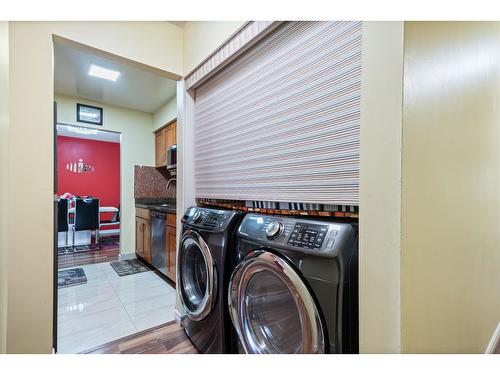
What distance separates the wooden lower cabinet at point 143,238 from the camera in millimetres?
3117

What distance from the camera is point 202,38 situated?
62.9 inches

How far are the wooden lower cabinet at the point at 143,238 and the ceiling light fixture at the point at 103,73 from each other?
1.85 m

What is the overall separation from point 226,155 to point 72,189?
6016mm

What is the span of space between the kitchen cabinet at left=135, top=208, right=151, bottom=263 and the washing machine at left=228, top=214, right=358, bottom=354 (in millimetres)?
2336

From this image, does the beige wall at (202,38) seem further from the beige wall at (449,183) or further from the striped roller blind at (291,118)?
the beige wall at (449,183)

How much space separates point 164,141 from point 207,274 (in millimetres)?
2803

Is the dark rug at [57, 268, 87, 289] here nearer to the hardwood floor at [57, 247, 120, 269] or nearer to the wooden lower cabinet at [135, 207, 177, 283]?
the hardwood floor at [57, 247, 120, 269]

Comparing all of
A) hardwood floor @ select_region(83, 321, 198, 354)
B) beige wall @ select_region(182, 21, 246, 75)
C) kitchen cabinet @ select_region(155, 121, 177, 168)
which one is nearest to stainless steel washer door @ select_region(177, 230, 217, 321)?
hardwood floor @ select_region(83, 321, 198, 354)

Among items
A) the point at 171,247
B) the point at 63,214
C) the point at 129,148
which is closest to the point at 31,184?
the point at 171,247

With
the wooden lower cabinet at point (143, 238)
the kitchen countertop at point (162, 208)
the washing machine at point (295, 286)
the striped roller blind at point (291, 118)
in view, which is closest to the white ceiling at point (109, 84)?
the striped roller blind at point (291, 118)

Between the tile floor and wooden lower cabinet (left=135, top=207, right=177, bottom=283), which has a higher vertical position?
wooden lower cabinet (left=135, top=207, right=177, bottom=283)

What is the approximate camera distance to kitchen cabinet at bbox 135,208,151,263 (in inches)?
123

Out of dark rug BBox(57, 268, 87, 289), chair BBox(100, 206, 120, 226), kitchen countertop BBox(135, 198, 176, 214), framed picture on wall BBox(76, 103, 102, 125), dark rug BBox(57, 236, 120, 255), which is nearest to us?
dark rug BBox(57, 268, 87, 289)

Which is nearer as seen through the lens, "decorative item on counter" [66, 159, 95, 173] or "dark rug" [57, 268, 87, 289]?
"dark rug" [57, 268, 87, 289]
